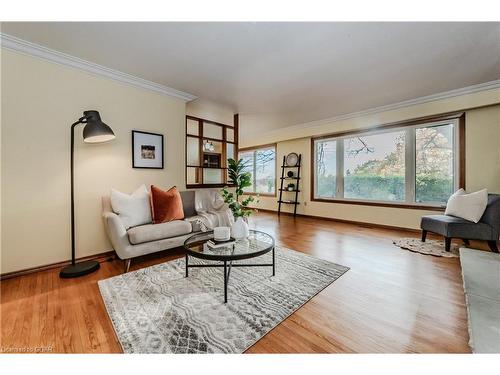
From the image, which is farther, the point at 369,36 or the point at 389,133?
the point at 389,133

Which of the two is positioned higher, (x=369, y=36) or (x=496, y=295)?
(x=369, y=36)

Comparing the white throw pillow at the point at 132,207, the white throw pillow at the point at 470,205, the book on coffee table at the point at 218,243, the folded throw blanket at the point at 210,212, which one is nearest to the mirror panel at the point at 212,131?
the folded throw blanket at the point at 210,212

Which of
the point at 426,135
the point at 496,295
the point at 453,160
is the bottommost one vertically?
the point at 496,295

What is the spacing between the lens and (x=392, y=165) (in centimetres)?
433

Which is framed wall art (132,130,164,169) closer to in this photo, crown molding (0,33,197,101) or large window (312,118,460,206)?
crown molding (0,33,197,101)

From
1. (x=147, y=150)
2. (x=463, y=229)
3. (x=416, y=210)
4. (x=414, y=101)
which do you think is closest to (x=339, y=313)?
(x=463, y=229)

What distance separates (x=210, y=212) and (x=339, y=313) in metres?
2.26

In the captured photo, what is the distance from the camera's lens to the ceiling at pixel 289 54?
79.7 inches

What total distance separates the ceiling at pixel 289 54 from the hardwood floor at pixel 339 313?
2419 mm
